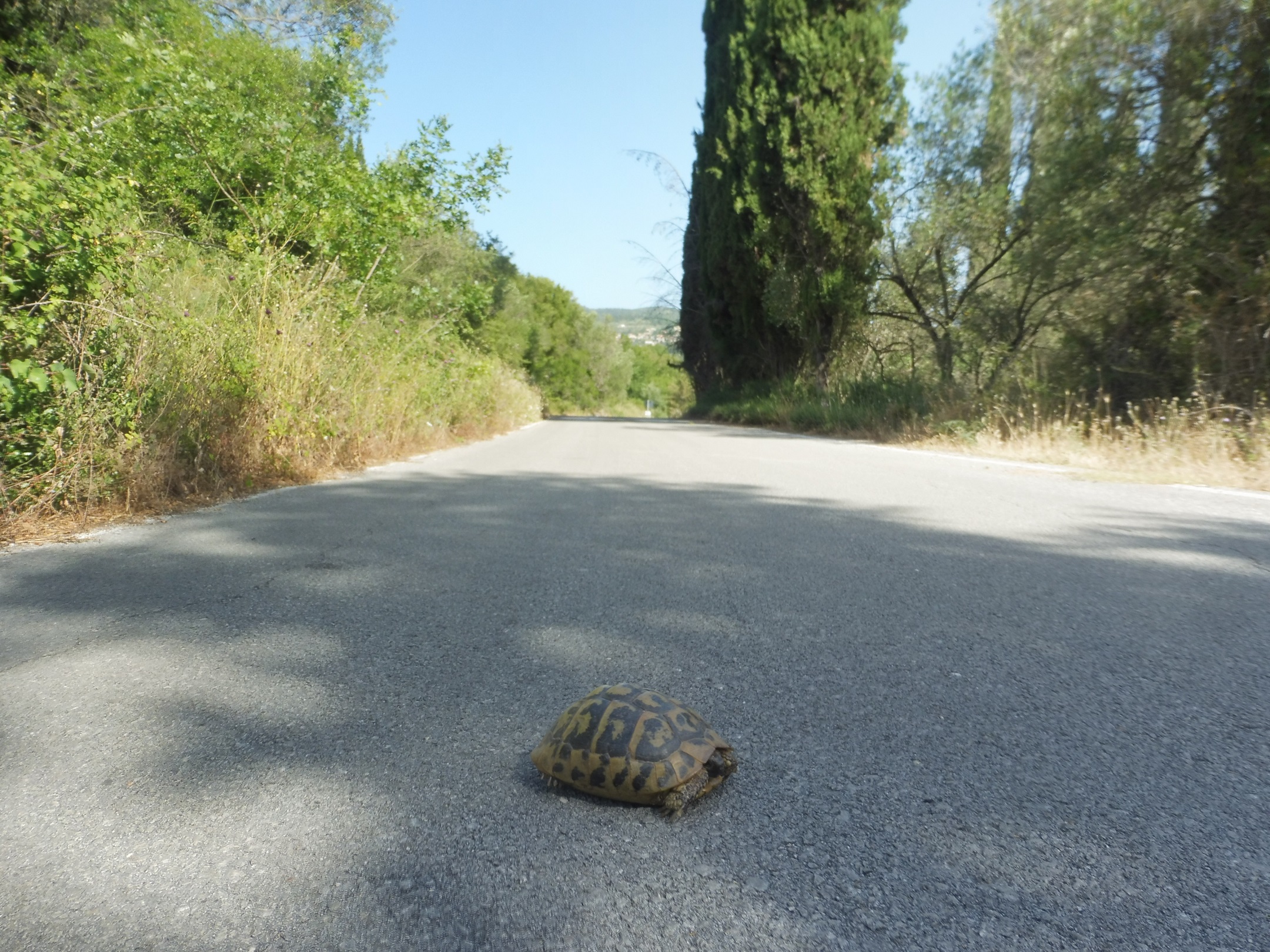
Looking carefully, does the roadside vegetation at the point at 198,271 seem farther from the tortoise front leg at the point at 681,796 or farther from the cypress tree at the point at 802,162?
the cypress tree at the point at 802,162

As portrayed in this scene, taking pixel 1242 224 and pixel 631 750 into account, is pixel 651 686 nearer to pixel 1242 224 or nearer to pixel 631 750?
pixel 631 750

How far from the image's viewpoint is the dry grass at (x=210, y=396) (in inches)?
206

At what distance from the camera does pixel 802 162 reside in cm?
2002

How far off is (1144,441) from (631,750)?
936 cm

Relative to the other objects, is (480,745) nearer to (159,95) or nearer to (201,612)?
(201,612)

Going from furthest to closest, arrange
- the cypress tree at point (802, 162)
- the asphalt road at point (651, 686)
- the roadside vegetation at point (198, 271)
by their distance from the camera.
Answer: the cypress tree at point (802, 162) → the roadside vegetation at point (198, 271) → the asphalt road at point (651, 686)

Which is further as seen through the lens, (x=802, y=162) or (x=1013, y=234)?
(x=802, y=162)

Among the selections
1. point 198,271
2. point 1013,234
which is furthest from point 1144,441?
point 198,271

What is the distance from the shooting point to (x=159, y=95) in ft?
27.2

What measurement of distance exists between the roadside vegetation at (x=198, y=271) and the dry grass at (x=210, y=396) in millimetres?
22

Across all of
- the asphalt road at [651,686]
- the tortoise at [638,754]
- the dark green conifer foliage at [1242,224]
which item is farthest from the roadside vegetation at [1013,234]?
the tortoise at [638,754]

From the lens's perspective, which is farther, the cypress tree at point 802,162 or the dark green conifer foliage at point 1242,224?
the cypress tree at point 802,162

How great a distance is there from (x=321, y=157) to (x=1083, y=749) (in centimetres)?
1101

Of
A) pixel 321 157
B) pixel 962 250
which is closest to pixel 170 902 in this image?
pixel 321 157
